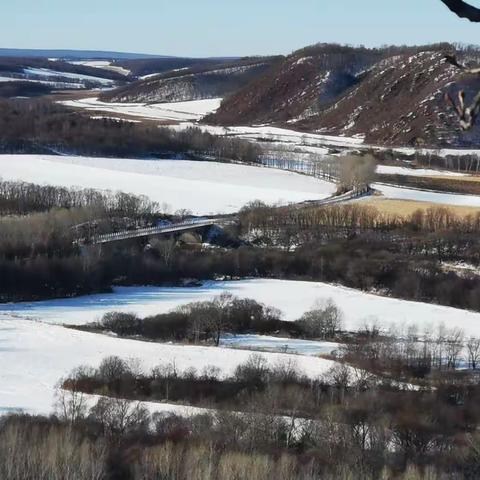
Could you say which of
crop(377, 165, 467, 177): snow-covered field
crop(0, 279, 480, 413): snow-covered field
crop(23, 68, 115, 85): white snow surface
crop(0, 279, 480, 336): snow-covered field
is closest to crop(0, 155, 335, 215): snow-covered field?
crop(377, 165, 467, 177): snow-covered field

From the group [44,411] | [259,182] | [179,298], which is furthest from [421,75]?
[44,411]

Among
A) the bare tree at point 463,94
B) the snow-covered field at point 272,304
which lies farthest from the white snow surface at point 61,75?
the bare tree at point 463,94

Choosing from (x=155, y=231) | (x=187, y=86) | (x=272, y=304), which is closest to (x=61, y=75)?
(x=187, y=86)

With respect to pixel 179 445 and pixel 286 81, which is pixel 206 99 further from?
pixel 179 445

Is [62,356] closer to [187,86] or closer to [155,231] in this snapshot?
[155,231]

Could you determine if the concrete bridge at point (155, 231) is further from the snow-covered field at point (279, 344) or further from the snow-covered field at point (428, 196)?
the snow-covered field at point (428, 196)

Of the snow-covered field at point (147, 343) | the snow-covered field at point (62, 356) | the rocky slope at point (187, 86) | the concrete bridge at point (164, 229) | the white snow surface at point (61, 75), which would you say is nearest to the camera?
the snow-covered field at point (62, 356)

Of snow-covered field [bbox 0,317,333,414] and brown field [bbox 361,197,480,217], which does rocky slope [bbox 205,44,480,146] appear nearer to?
brown field [bbox 361,197,480,217]
